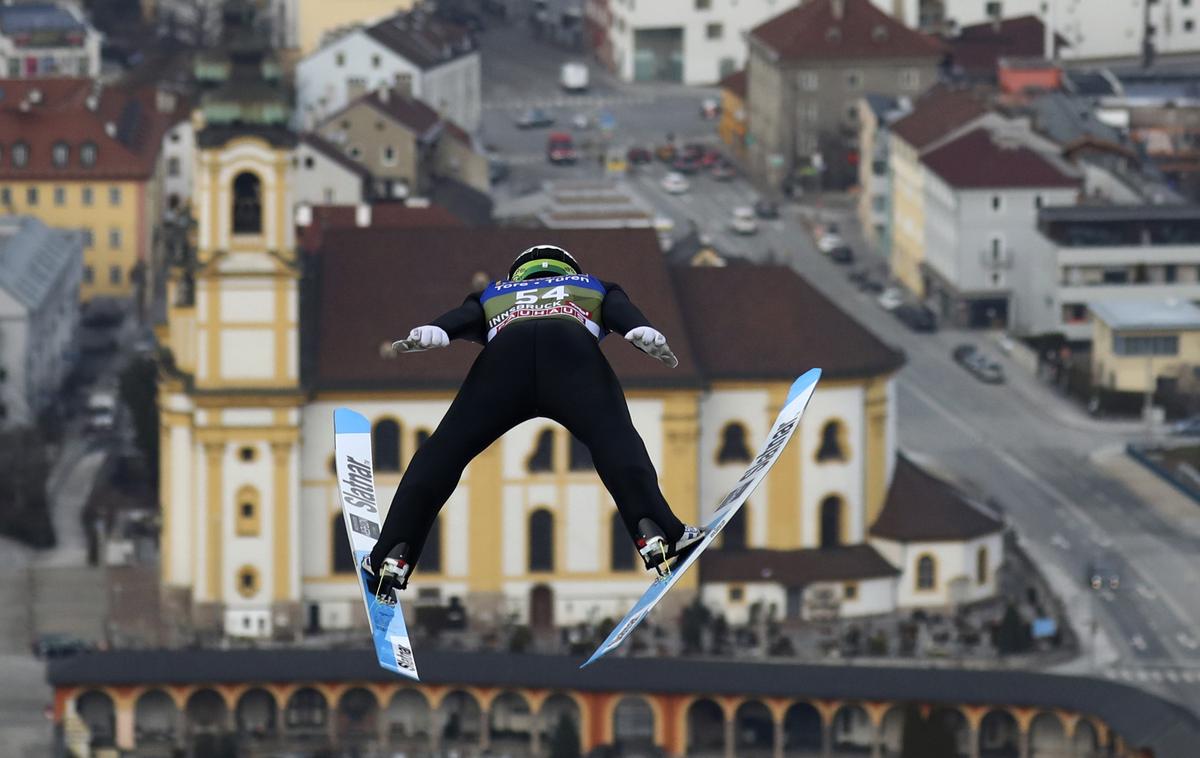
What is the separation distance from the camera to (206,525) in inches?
4685

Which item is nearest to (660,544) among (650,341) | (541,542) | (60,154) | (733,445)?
(650,341)

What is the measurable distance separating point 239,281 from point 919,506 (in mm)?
20899

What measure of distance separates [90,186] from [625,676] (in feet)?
199

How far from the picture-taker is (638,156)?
192250 millimetres

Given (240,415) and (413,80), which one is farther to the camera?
(413,80)

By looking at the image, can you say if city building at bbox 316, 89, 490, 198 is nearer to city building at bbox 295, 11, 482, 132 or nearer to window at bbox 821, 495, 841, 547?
city building at bbox 295, 11, 482, 132

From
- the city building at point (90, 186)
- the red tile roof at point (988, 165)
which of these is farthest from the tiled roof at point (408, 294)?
the city building at point (90, 186)

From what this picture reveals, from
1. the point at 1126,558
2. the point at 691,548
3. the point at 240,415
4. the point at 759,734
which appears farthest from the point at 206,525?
the point at 691,548

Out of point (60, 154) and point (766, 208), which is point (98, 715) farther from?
point (766, 208)

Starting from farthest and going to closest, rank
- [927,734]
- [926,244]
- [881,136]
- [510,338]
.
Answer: [881,136]
[926,244]
[927,734]
[510,338]

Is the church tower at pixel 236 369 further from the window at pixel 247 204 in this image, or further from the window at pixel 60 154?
the window at pixel 60 154

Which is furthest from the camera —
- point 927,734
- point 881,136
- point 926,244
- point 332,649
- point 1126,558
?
point 881,136

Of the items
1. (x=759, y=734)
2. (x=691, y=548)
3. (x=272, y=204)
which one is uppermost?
(x=272, y=204)

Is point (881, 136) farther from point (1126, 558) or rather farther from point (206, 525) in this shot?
point (206, 525)
